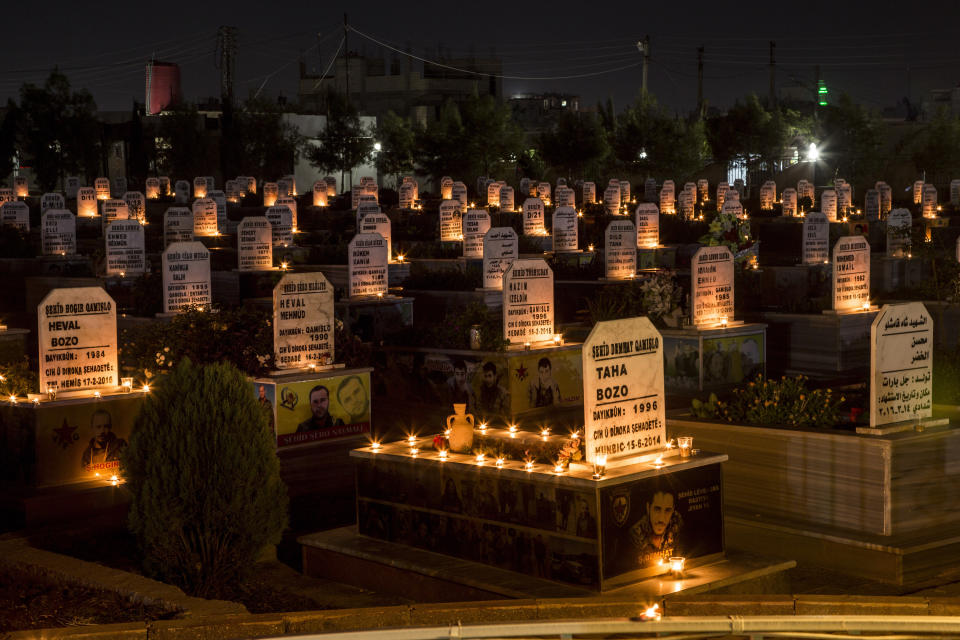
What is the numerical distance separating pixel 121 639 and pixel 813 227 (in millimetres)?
19075

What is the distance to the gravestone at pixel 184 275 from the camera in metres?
16.2

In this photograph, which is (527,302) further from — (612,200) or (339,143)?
(339,143)

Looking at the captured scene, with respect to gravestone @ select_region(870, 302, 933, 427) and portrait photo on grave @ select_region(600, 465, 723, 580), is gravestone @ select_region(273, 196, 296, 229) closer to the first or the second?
gravestone @ select_region(870, 302, 933, 427)

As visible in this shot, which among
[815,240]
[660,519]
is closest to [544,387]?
[660,519]

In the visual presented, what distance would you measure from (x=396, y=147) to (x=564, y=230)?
35.9 metres

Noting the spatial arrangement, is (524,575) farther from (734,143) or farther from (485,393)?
(734,143)

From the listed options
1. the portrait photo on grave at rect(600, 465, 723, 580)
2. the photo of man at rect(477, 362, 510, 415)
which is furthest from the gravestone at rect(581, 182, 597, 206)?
the portrait photo on grave at rect(600, 465, 723, 580)

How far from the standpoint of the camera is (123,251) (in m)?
21.3

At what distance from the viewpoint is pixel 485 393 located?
13766mm

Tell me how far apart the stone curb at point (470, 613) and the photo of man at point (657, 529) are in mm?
628

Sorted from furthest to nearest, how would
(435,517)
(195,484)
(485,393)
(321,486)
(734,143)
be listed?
1. (734,143)
2. (485,393)
3. (321,486)
4. (435,517)
5. (195,484)

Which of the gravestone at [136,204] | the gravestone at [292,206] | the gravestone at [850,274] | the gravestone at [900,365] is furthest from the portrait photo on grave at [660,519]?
the gravestone at [136,204]

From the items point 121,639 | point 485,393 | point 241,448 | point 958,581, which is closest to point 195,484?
point 241,448

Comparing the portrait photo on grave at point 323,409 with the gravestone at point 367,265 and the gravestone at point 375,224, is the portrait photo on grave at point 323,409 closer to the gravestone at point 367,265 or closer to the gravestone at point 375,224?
the gravestone at point 367,265
